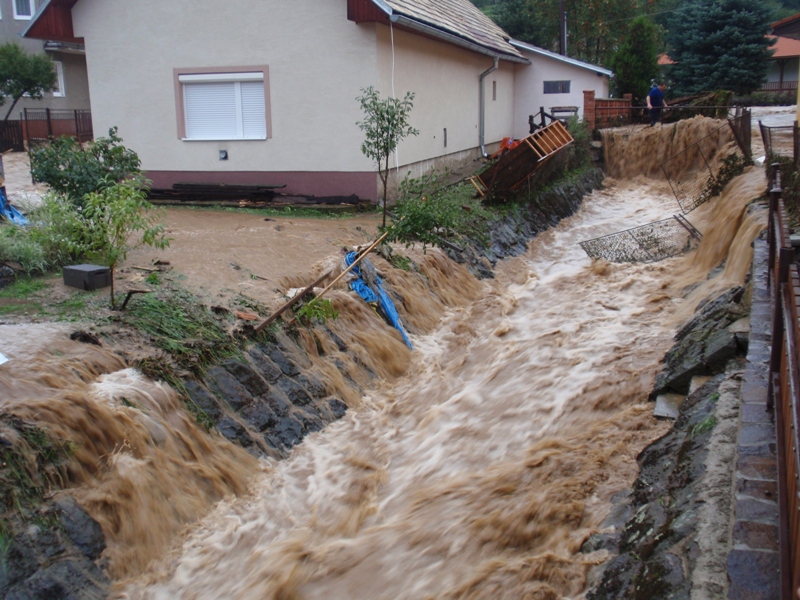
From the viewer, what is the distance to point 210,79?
49.3ft

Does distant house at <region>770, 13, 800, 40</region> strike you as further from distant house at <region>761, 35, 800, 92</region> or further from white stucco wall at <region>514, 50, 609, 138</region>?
white stucco wall at <region>514, 50, 609, 138</region>

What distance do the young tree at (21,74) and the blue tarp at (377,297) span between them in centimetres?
2056

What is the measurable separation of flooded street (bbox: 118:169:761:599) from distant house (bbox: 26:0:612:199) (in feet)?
17.8

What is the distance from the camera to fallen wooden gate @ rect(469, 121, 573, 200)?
16.5 m

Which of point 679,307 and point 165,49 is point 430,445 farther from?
point 165,49

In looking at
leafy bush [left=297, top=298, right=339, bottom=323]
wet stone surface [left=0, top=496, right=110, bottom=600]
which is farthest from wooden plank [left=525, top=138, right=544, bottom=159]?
wet stone surface [left=0, top=496, right=110, bottom=600]

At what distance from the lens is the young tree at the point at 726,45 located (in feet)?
106

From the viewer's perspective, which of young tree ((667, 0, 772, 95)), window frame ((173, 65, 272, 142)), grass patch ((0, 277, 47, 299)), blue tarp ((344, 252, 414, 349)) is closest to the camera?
grass patch ((0, 277, 47, 299))

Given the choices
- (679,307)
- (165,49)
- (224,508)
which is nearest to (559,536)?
(224,508)

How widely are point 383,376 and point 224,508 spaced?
3275 mm

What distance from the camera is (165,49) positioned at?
15133 mm

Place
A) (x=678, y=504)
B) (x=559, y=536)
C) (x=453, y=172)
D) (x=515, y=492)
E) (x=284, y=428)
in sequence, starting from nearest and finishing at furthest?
(x=678, y=504) < (x=559, y=536) < (x=515, y=492) < (x=284, y=428) < (x=453, y=172)

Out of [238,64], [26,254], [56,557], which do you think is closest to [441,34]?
[238,64]

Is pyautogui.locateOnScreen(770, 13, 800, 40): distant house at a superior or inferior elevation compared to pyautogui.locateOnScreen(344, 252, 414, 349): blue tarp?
superior
